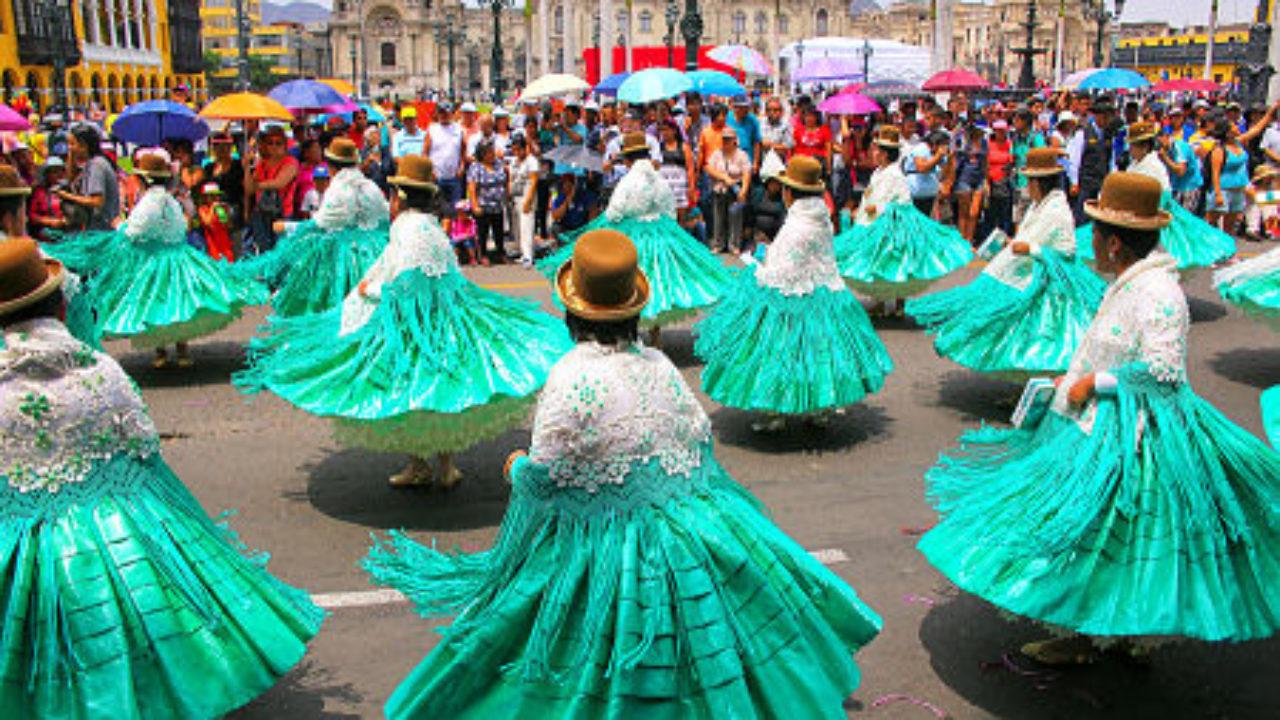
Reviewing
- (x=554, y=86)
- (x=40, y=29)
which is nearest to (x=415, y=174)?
(x=554, y=86)

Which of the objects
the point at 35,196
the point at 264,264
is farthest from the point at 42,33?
the point at 264,264

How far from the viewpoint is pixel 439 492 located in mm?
6953

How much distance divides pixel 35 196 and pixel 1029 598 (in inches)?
415

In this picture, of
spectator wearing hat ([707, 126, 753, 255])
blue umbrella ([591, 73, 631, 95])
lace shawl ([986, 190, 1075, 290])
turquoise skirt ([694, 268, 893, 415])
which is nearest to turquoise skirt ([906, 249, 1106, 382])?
lace shawl ([986, 190, 1075, 290])

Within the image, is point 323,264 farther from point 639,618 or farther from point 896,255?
point 639,618

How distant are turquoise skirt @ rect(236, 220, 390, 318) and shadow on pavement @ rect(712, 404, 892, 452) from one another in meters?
3.01

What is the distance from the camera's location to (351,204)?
28.8ft

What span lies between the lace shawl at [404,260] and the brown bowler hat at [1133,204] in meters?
3.41

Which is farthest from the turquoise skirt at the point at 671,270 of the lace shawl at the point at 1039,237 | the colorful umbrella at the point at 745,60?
the colorful umbrella at the point at 745,60

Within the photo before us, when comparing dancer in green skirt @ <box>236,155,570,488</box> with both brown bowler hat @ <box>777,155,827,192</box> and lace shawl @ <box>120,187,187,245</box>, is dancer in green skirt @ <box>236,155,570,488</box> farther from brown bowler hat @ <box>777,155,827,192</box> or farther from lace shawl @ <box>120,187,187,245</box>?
lace shawl @ <box>120,187,187,245</box>

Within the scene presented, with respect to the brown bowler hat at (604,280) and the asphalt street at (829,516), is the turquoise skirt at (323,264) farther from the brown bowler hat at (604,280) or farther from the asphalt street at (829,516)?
the brown bowler hat at (604,280)

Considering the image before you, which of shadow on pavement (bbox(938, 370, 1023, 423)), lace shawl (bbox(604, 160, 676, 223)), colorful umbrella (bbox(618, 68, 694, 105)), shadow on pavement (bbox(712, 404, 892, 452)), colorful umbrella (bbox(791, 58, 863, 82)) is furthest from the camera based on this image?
colorful umbrella (bbox(791, 58, 863, 82))

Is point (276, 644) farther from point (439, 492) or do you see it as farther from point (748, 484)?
point (748, 484)

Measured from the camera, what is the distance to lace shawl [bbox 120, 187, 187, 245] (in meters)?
9.11
